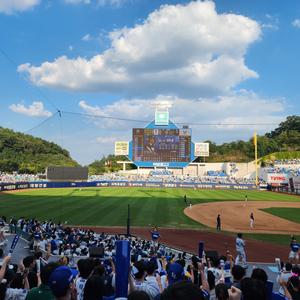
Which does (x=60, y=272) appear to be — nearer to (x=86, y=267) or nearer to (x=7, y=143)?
(x=86, y=267)

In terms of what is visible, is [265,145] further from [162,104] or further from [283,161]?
[162,104]

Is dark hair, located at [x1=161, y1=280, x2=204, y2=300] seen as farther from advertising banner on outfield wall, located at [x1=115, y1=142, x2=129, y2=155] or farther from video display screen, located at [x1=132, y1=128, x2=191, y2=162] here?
advertising banner on outfield wall, located at [x1=115, y1=142, x2=129, y2=155]

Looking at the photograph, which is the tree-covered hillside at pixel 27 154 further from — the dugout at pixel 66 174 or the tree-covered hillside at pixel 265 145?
the tree-covered hillside at pixel 265 145

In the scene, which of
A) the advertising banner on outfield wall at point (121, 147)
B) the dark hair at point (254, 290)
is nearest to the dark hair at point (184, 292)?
the dark hair at point (254, 290)

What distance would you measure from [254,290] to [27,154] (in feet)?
189

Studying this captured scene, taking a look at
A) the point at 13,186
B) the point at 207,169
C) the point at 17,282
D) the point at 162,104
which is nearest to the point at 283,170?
the point at 207,169

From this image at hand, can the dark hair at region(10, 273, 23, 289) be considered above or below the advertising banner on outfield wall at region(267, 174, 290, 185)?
above

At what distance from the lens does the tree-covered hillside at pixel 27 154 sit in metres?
44.6

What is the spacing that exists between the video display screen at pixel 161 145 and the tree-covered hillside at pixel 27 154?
63.0ft

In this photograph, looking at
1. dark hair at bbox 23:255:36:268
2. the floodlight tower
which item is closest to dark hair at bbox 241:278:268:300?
dark hair at bbox 23:255:36:268

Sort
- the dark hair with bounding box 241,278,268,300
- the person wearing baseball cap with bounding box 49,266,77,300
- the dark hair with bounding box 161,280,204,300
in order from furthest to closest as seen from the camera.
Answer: the person wearing baseball cap with bounding box 49,266,77,300 < the dark hair with bounding box 241,278,268,300 < the dark hair with bounding box 161,280,204,300

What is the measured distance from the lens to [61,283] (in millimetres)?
2709

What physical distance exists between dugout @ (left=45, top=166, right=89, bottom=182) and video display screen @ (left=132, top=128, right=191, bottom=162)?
16.1 m

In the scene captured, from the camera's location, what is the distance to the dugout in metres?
51.3
